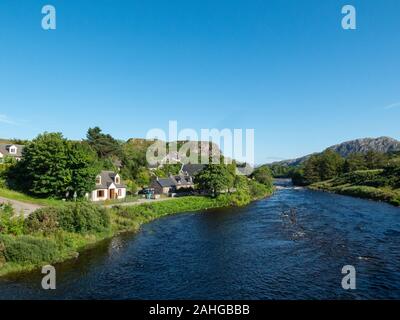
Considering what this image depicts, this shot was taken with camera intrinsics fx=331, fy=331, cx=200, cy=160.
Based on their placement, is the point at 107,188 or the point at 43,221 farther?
the point at 107,188

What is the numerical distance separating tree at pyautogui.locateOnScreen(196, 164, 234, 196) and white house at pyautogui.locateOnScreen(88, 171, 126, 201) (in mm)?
18078

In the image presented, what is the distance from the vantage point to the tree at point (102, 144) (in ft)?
314

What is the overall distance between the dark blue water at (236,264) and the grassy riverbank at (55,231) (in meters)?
1.77

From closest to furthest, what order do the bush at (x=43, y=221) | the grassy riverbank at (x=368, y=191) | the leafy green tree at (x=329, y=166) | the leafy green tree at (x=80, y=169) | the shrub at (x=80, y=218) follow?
the bush at (x=43, y=221) → the shrub at (x=80, y=218) → the leafy green tree at (x=80, y=169) → the grassy riverbank at (x=368, y=191) → the leafy green tree at (x=329, y=166)

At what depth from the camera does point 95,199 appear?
58.4 metres

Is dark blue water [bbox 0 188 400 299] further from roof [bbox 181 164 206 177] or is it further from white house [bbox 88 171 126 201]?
roof [bbox 181 164 206 177]

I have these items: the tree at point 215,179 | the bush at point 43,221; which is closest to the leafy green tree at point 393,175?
the tree at point 215,179

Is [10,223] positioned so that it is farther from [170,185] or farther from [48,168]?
[170,185]

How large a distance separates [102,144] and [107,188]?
38259 mm

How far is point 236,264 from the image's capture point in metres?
30.2

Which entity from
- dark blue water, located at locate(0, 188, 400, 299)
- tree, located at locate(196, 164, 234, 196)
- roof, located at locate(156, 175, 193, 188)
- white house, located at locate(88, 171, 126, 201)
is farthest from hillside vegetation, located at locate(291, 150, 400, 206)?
white house, located at locate(88, 171, 126, 201)

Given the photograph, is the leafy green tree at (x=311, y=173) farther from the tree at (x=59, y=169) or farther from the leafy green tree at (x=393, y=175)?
the tree at (x=59, y=169)

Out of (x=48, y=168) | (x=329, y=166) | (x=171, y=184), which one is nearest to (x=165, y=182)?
A: (x=171, y=184)
